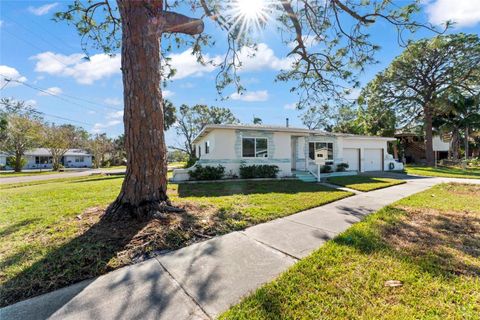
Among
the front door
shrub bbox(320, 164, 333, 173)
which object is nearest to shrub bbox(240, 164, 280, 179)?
the front door

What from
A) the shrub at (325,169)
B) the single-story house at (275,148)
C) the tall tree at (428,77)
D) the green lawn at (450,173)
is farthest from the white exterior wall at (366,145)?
the tall tree at (428,77)

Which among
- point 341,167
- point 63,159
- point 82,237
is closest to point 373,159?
point 341,167

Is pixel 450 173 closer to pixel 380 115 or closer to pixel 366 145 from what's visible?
pixel 366 145

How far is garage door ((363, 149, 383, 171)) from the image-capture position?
703 inches

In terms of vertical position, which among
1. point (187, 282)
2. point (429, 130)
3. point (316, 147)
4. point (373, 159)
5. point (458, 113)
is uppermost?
point (458, 113)

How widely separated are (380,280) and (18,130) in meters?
37.5

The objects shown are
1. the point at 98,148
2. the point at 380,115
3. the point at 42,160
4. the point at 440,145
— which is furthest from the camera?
the point at 42,160

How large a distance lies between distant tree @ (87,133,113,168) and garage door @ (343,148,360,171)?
130ft

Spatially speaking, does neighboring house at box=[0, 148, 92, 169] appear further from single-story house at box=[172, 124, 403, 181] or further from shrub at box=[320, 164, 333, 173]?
shrub at box=[320, 164, 333, 173]

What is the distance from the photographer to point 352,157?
17.2 m

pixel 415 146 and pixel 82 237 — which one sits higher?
pixel 415 146

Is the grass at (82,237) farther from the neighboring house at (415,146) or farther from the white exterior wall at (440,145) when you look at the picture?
the white exterior wall at (440,145)

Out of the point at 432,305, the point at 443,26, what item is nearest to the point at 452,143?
the point at 443,26

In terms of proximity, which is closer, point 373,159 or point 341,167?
point 341,167
